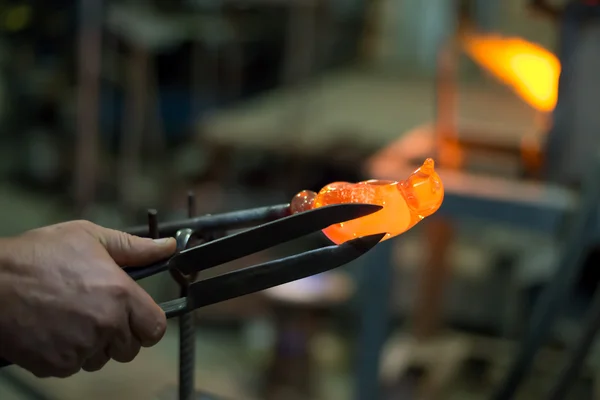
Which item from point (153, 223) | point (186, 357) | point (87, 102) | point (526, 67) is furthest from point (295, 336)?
point (87, 102)

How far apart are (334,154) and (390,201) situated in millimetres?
1941

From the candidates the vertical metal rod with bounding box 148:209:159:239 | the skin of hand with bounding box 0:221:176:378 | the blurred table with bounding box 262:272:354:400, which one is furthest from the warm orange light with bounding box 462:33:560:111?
the skin of hand with bounding box 0:221:176:378

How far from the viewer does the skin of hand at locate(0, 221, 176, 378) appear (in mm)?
477

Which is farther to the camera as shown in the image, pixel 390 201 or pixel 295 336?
pixel 295 336

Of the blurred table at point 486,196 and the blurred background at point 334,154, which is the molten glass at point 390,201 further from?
the blurred table at point 486,196

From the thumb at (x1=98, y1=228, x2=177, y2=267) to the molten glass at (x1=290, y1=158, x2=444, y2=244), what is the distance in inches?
5.2

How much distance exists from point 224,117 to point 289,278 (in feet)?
7.80

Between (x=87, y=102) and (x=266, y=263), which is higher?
(x=266, y=263)

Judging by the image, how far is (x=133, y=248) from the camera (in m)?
0.56

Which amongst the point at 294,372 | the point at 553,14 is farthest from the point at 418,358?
the point at 553,14

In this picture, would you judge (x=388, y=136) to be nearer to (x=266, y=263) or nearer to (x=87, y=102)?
(x=87, y=102)

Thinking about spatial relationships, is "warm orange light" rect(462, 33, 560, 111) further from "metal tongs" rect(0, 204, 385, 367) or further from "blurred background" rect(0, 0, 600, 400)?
"metal tongs" rect(0, 204, 385, 367)

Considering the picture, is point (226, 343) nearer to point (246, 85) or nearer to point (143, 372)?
point (143, 372)

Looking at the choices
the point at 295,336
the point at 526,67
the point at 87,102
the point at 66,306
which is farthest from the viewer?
the point at 87,102
